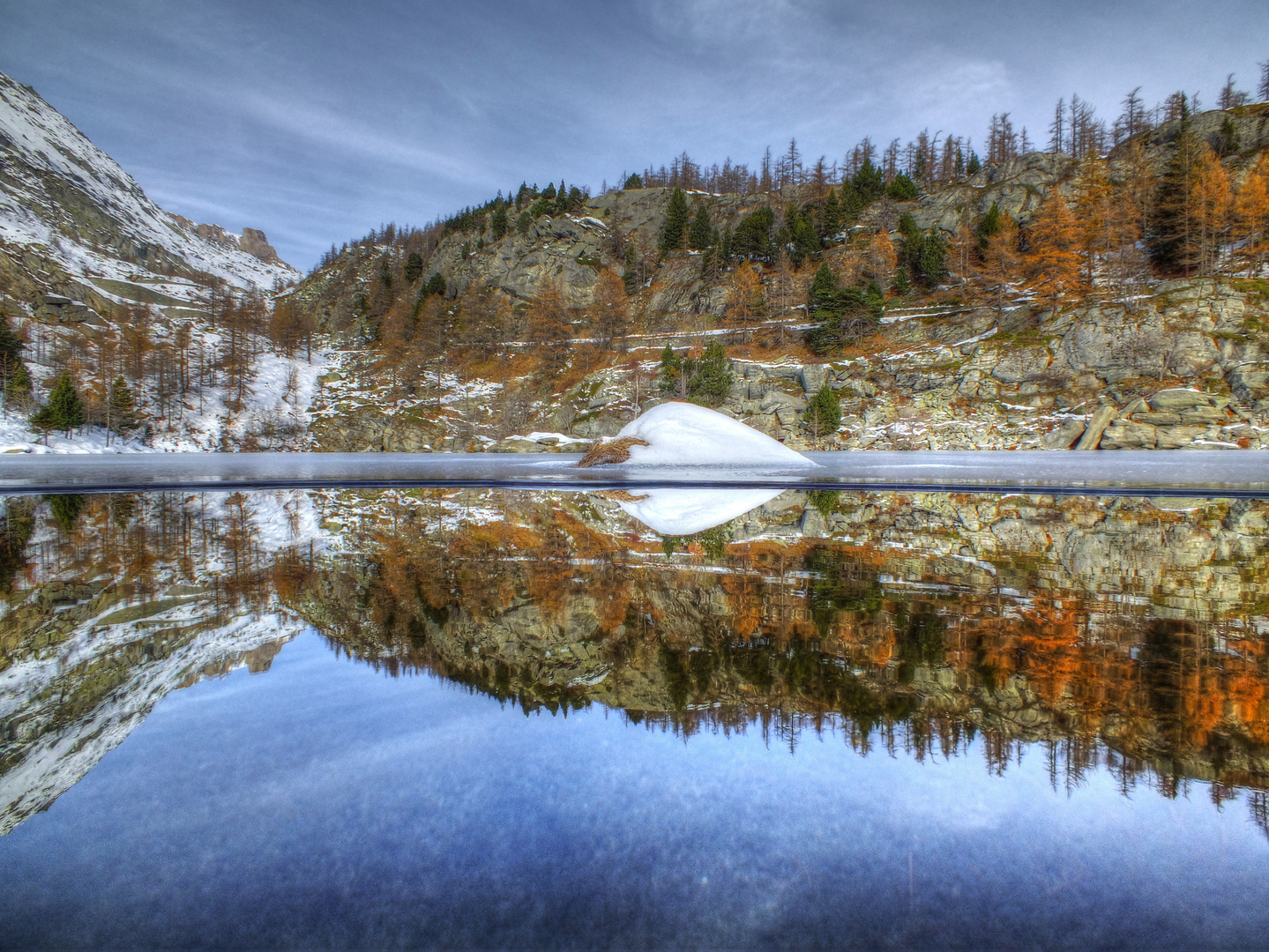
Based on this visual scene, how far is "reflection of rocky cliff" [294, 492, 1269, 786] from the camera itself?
2.69 meters

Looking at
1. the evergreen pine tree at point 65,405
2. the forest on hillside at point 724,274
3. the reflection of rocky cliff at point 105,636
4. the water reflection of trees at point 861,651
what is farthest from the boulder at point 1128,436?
the evergreen pine tree at point 65,405

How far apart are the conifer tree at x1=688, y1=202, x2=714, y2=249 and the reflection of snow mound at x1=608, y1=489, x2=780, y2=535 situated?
9096 cm

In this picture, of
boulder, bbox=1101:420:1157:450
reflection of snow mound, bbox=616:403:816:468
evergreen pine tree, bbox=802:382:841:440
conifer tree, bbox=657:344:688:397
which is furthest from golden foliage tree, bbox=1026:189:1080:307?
reflection of snow mound, bbox=616:403:816:468

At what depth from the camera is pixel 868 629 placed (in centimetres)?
393

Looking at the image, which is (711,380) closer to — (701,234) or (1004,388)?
(1004,388)

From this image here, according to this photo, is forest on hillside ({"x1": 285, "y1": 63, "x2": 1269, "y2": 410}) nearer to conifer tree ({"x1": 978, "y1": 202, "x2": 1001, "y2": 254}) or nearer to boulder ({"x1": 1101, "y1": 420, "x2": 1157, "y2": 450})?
conifer tree ({"x1": 978, "y1": 202, "x2": 1001, "y2": 254})

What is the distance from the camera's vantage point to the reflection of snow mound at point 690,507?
29.6ft

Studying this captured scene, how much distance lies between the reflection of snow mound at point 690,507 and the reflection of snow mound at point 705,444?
7.50m

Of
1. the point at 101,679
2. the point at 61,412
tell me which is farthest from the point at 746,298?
the point at 101,679

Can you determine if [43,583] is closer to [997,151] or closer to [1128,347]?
[1128,347]

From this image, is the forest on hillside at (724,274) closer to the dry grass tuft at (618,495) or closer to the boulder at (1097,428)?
the boulder at (1097,428)

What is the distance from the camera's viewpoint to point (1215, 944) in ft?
4.77

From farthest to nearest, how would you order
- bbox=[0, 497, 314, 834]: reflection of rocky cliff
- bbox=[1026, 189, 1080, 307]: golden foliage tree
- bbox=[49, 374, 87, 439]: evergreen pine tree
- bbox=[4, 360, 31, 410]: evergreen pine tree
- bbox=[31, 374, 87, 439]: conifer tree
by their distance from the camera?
bbox=[4, 360, 31, 410]: evergreen pine tree < bbox=[49, 374, 87, 439]: evergreen pine tree < bbox=[31, 374, 87, 439]: conifer tree < bbox=[1026, 189, 1080, 307]: golden foliage tree < bbox=[0, 497, 314, 834]: reflection of rocky cliff

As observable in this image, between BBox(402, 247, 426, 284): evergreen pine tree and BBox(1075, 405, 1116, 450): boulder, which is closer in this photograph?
BBox(1075, 405, 1116, 450): boulder
